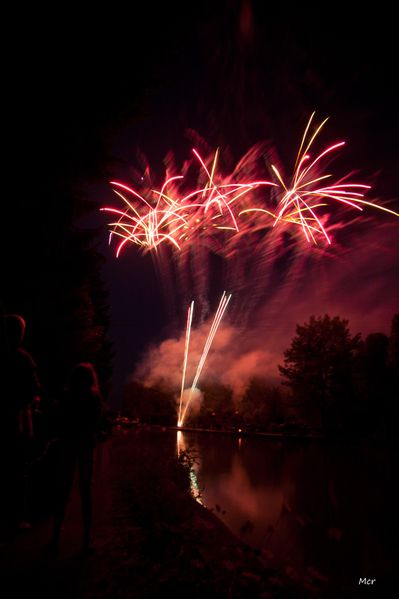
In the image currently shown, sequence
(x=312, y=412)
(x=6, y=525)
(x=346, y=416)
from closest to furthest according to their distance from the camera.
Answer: (x=6, y=525)
(x=346, y=416)
(x=312, y=412)

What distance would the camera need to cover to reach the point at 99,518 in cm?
548

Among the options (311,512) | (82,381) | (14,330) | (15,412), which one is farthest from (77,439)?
(311,512)

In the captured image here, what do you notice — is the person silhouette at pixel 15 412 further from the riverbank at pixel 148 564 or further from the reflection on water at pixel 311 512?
the reflection on water at pixel 311 512

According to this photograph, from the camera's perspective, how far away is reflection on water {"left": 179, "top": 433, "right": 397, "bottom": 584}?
5531 millimetres

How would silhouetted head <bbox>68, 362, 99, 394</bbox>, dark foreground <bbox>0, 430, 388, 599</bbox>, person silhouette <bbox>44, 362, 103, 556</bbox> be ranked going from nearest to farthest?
1. dark foreground <bbox>0, 430, 388, 599</bbox>
2. person silhouette <bbox>44, 362, 103, 556</bbox>
3. silhouetted head <bbox>68, 362, 99, 394</bbox>

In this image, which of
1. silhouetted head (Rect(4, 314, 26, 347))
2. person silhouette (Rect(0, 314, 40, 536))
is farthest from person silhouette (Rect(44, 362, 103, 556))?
silhouetted head (Rect(4, 314, 26, 347))

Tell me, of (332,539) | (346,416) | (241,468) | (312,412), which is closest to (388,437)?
(346,416)

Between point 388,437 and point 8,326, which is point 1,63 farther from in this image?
point 388,437

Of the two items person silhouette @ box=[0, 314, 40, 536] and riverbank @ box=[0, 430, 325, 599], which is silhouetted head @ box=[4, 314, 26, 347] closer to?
person silhouette @ box=[0, 314, 40, 536]

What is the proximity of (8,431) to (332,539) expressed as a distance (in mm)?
5192

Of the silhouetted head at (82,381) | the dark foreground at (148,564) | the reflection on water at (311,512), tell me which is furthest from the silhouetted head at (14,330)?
the reflection on water at (311,512)

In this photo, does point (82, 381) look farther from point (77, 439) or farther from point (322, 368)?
point (322, 368)

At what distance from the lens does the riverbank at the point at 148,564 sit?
3.05 meters

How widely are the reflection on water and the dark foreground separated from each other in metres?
0.84
